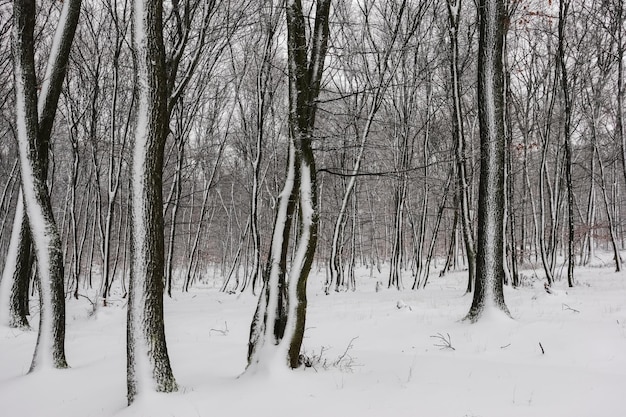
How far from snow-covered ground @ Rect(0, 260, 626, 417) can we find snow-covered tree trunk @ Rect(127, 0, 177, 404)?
30 cm

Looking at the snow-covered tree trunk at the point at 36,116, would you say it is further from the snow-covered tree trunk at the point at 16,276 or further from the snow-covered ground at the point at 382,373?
the snow-covered ground at the point at 382,373

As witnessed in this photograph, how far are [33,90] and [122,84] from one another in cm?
1170

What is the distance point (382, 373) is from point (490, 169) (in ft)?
15.3

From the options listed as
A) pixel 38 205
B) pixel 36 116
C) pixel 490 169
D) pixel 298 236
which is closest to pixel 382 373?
pixel 298 236

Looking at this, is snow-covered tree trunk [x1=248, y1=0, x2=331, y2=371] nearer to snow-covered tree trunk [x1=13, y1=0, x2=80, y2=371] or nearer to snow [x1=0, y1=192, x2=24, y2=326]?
snow-covered tree trunk [x1=13, y1=0, x2=80, y2=371]

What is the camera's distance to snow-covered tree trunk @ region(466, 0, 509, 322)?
24.4ft

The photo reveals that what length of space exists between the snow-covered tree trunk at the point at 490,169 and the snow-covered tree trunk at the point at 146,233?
557 centimetres

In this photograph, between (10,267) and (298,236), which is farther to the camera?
(10,267)

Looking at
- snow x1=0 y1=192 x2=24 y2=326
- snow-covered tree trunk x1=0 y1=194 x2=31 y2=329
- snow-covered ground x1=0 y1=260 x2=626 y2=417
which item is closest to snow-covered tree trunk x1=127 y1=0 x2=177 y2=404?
snow-covered ground x1=0 y1=260 x2=626 y2=417

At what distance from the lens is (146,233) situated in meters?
4.27

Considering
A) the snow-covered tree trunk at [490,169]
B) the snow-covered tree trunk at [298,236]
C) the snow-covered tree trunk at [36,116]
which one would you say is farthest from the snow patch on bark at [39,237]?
the snow-covered tree trunk at [490,169]

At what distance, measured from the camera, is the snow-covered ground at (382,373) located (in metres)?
4.02

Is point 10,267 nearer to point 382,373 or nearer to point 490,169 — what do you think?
point 382,373

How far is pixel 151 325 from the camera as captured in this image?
4.27 metres
